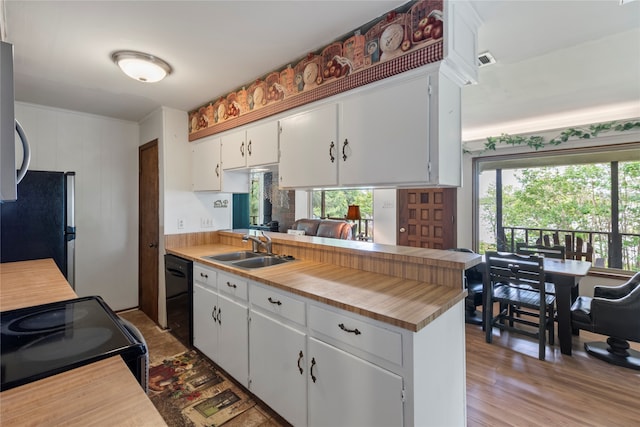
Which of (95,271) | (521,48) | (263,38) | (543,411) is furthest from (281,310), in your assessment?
(95,271)

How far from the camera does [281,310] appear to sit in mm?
1705

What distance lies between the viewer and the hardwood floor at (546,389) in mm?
1873

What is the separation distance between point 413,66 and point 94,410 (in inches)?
72.8

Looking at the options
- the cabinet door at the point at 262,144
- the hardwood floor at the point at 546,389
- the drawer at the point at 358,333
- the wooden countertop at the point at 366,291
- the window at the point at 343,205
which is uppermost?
the cabinet door at the point at 262,144

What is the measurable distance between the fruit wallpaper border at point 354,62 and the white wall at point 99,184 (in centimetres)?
192

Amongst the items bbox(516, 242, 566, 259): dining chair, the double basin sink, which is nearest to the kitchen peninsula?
the double basin sink

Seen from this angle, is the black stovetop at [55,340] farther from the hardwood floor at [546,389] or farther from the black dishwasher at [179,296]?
the hardwood floor at [546,389]

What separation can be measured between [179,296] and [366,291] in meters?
2.03

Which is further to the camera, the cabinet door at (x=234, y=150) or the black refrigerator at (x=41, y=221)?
the cabinet door at (x=234, y=150)

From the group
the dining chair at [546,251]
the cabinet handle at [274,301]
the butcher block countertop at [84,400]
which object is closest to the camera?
the butcher block countertop at [84,400]

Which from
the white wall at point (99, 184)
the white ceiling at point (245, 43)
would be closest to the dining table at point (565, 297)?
the white ceiling at point (245, 43)

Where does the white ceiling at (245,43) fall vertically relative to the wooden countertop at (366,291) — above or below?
Answer: above

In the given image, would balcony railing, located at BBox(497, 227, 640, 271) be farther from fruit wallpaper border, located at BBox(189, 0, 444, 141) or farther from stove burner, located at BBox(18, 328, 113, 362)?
stove burner, located at BBox(18, 328, 113, 362)

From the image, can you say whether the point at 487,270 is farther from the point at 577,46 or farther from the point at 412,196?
the point at 412,196
